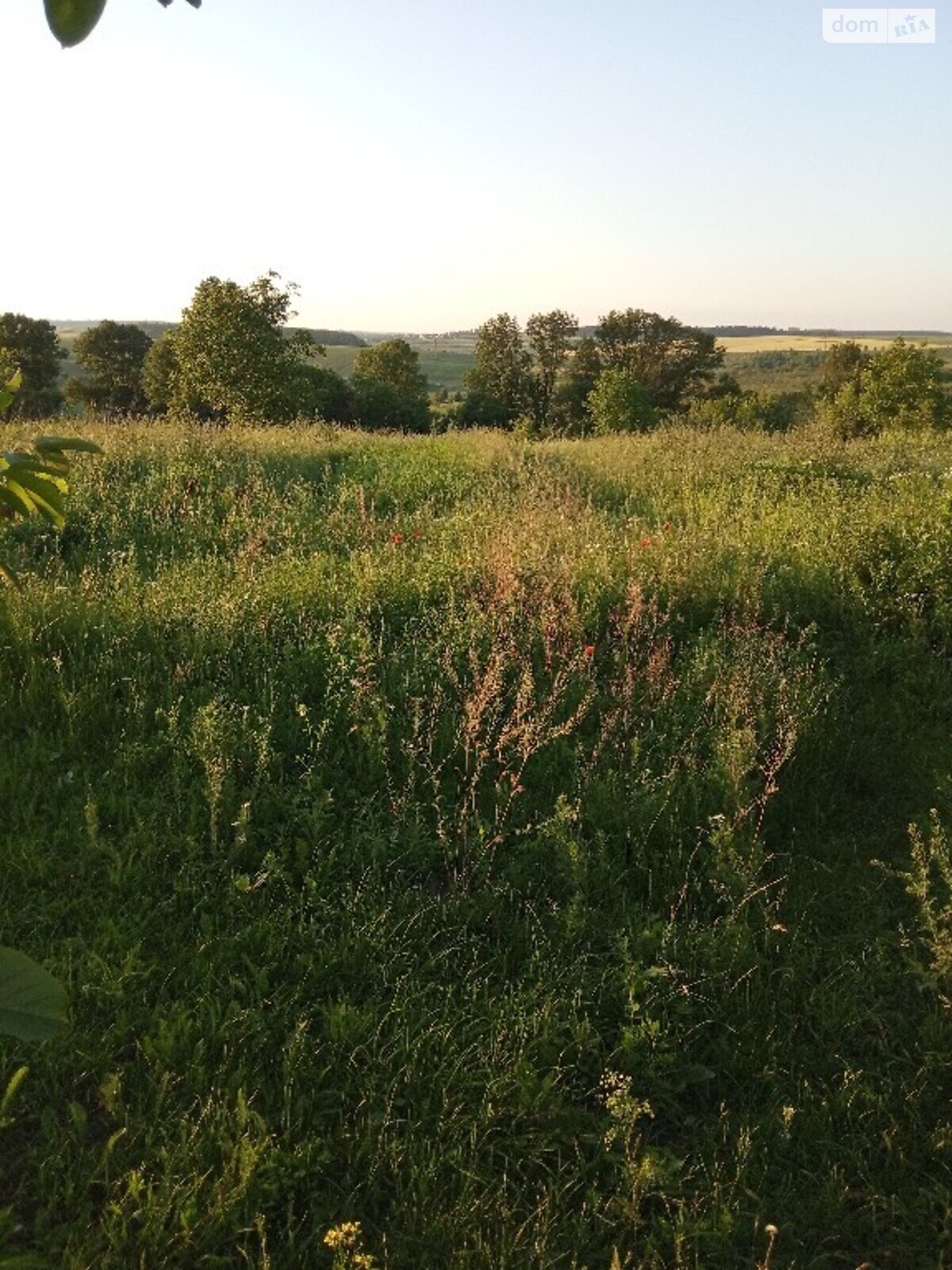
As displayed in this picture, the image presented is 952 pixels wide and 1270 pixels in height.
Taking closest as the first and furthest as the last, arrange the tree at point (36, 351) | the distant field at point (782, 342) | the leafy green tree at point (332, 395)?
the leafy green tree at point (332, 395) → the tree at point (36, 351) → the distant field at point (782, 342)

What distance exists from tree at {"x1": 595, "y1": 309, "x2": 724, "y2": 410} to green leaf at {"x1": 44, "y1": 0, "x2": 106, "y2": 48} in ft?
227

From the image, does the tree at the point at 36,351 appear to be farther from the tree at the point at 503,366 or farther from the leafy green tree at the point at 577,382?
the leafy green tree at the point at 577,382

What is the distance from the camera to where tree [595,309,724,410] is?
219 feet

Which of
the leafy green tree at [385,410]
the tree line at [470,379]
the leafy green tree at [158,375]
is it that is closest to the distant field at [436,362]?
the tree line at [470,379]

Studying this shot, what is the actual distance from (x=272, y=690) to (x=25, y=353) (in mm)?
51415

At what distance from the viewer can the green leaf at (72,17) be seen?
29.4 inches

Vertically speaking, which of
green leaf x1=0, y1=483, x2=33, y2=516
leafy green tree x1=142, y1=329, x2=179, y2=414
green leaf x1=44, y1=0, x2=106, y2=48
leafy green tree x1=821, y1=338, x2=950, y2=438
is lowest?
green leaf x1=0, y1=483, x2=33, y2=516

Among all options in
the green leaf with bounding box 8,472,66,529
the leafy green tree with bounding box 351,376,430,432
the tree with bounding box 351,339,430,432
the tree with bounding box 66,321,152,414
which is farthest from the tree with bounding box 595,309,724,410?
the green leaf with bounding box 8,472,66,529

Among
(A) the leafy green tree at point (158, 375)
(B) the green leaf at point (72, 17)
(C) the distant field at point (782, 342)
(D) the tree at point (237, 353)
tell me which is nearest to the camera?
(B) the green leaf at point (72, 17)

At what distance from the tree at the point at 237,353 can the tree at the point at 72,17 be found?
112 feet

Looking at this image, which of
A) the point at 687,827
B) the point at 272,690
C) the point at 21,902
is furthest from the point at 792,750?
the point at 21,902

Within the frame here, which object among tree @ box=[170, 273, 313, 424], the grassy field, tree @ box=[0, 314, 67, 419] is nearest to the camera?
the grassy field

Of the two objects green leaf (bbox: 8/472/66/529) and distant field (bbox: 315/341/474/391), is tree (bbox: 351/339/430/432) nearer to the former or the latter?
distant field (bbox: 315/341/474/391)

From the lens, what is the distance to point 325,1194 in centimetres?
223
